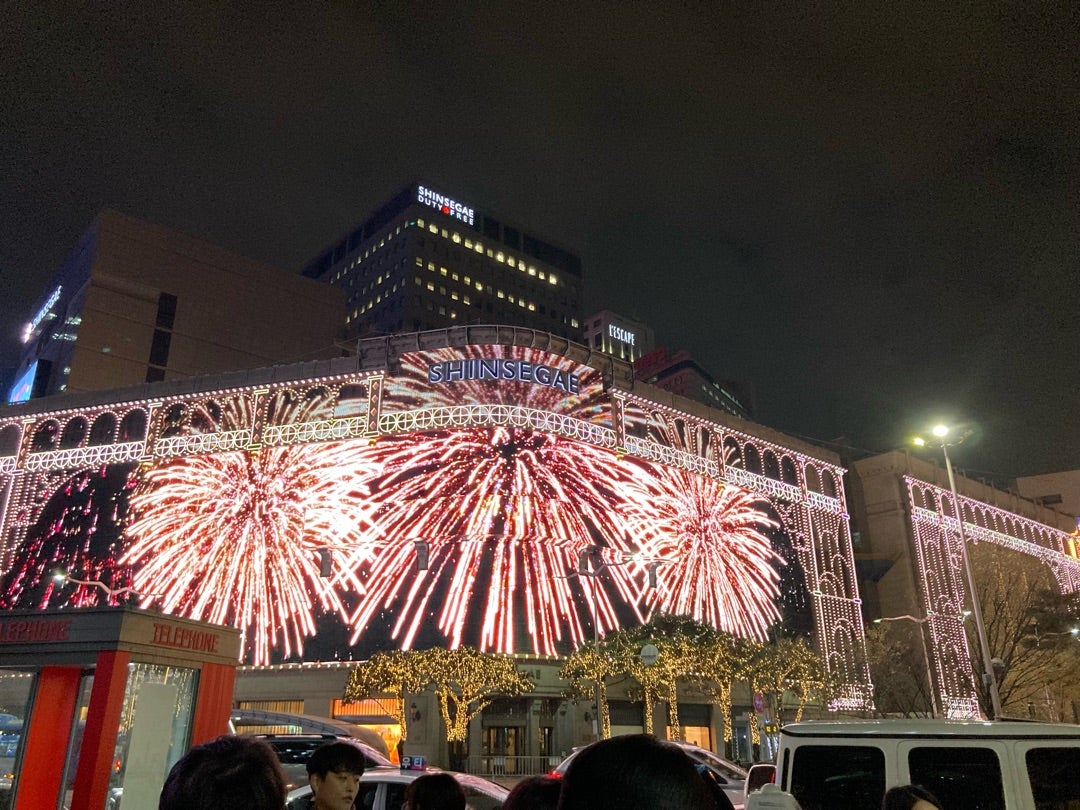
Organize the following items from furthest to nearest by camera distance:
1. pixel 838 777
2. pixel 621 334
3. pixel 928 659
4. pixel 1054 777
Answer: pixel 621 334
pixel 928 659
pixel 838 777
pixel 1054 777

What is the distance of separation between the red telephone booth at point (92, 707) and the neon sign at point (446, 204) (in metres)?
107

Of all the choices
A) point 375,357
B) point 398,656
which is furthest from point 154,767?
point 375,357

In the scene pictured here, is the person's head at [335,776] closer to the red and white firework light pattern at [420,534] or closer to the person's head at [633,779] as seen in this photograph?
the person's head at [633,779]

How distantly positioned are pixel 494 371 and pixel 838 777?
30901mm

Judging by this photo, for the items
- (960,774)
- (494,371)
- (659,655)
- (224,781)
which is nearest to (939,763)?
(960,774)

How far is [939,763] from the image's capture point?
7.07 metres

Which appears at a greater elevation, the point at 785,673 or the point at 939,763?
the point at 785,673

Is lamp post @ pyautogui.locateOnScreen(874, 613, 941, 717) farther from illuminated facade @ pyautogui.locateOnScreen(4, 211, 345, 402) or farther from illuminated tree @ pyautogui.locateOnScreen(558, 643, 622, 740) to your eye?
illuminated facade @ pyautogui.locateOnScreen(4, 211, 345, 402)

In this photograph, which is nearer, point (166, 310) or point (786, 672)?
point (786, 672)

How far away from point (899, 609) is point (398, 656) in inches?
1428

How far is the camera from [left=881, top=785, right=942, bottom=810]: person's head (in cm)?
461

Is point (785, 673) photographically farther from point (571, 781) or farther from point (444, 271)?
point (444, 271)

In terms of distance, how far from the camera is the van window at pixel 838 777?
7332mm

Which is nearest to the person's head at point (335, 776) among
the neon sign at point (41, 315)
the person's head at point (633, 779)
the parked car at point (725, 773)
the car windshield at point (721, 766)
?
the person's head at point (633, 779)
